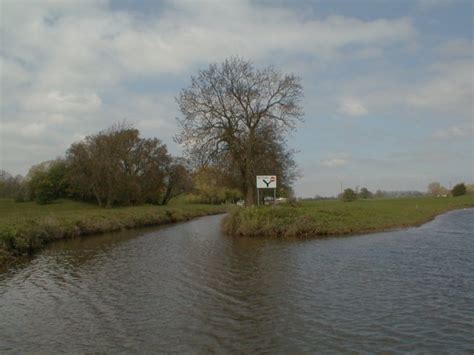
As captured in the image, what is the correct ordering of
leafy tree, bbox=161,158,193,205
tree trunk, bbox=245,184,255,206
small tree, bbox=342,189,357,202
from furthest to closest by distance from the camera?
→ small tree, bbox=342,189,357,202 → leafy tree, bbox=161,158,193,205 → tree trunk, bbox=245,184,255,206

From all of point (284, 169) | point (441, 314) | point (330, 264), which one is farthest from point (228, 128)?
point (441, 314)

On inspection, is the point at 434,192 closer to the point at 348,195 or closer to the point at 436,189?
the point at 436,189

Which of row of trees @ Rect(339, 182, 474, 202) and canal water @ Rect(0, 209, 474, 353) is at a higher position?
row of trees @ Rect(339, 182, 474, 202)

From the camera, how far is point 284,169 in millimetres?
33875

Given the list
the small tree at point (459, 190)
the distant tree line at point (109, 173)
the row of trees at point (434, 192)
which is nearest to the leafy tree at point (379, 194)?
the row of trees at point (434, 192)

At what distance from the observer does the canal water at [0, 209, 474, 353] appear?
7367 mm

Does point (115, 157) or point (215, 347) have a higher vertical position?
point (115, 157)

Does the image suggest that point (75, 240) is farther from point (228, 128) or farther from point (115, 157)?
point (115, 157)

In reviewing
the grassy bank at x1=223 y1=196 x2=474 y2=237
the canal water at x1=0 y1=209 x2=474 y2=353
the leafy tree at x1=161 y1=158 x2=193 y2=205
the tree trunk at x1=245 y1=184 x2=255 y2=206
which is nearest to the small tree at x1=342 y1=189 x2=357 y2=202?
the leafy tree at x1=161 y1=158 x2=193 y2=205

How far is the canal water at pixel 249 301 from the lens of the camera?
7.37 meters

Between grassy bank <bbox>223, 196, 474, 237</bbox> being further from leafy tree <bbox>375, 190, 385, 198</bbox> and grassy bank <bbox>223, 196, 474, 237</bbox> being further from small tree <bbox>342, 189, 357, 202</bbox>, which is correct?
leafy tree <bbox>375, 190, 385, 198</bbox>

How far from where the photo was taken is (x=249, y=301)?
10.0m

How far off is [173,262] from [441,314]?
1018cm

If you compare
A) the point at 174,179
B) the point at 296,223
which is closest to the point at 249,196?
the point at 296,223
